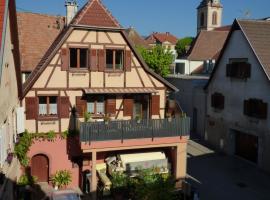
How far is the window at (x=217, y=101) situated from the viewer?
29094 mm

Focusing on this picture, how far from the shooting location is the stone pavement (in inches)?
800

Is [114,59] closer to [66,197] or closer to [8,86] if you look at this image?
[8,86]

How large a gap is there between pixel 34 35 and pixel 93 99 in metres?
11.6

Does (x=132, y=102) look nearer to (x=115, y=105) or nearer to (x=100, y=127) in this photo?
(x=115, y=105)

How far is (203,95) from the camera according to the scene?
32625mm

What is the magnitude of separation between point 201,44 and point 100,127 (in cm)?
3608

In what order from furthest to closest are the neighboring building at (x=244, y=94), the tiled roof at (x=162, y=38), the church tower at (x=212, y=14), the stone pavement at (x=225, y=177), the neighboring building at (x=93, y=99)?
the tiled roof at (x=162, y=38), the church tower at (x=212, y=14), the neighboring building at (x=244, y=94), the stone pavement at (x=225, y=177), the neighboring building at (x=93, y=99)

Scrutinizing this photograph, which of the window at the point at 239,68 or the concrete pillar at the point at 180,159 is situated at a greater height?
the window at the point at 239,68

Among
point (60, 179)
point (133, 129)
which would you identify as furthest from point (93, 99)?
point (60, 179)

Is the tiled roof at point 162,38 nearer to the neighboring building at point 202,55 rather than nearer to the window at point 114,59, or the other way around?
the neighboring building at point 202,55

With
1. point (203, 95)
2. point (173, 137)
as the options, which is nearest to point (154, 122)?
point (173, 137)

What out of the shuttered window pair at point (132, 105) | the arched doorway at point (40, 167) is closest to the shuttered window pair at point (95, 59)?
the shuttered window pair at point (132, 105)

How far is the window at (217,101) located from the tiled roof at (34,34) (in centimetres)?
1451

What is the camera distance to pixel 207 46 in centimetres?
5106
